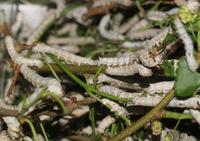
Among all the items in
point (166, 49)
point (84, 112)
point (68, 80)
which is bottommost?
point (84, 112)

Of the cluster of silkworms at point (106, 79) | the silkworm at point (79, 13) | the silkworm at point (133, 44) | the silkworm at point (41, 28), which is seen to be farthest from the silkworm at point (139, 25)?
the silkworm at point (41, 28)

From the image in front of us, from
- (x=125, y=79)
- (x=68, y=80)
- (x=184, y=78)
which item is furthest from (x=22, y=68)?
(x=184, y=78)

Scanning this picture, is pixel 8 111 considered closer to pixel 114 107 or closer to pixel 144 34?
pixel 114 107

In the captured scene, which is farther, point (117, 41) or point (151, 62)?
point (117, 41)

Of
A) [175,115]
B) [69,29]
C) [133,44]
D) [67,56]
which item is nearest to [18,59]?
[67,56]

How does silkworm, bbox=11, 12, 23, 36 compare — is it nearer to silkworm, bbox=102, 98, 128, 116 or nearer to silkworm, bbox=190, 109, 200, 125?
silkworm, bbox=102, 98, 128, 116

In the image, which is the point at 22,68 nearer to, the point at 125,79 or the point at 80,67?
the point at 80,67

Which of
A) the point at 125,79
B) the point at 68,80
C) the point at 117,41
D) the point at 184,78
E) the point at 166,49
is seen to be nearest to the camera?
the point at 184,78
